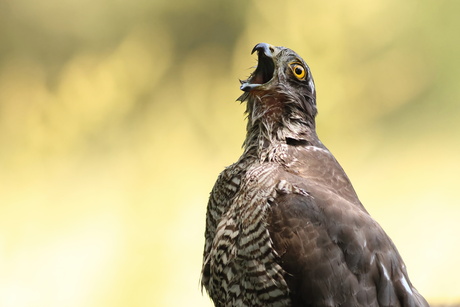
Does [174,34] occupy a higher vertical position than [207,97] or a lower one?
→ higher

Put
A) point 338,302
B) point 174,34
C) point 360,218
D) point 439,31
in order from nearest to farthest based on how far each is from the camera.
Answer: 1. point 338,302
2. point 360,218
3. point 439,31
4. point 174,34

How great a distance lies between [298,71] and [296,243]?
3.65 feet

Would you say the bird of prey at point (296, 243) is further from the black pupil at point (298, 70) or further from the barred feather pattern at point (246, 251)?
the black pupil at point (298, 70)

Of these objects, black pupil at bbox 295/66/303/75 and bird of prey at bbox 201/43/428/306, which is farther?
black pupil at bbox 295/66/303/75

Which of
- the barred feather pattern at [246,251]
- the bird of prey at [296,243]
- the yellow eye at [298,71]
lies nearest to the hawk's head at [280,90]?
the yellow eye at [298,71]

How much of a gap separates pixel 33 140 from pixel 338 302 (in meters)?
4.17

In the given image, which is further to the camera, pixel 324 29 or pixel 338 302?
pixel 324 29

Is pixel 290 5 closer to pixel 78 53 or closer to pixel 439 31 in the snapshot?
pixel 439 31

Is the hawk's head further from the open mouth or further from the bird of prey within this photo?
the bird of prey

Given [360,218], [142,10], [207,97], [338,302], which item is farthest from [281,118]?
[142,10]

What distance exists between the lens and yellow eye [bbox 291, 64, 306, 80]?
3680mm

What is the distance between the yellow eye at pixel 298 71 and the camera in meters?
3.68

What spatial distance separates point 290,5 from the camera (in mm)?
6297

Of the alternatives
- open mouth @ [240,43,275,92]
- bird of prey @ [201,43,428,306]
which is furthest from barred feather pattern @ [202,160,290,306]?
open mouth @ [240,43,275,92]
